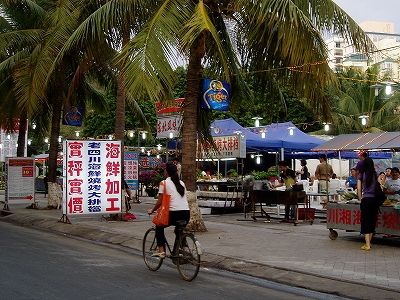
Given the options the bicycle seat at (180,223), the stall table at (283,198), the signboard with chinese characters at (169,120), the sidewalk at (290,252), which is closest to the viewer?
the sidewalk at (290,252)

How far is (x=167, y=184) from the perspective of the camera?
867 centimetres

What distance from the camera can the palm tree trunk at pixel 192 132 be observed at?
44.1 feet

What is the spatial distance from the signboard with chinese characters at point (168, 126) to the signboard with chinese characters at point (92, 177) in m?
1.81

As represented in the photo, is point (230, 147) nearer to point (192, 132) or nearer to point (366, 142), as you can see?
point (192, 132)

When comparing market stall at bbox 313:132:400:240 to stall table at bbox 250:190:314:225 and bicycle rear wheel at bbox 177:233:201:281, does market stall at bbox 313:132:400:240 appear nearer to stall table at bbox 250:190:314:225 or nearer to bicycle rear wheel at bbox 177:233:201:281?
stall table at bbox 250:190:314:225

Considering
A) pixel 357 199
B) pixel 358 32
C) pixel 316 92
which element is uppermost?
pixel 358 32

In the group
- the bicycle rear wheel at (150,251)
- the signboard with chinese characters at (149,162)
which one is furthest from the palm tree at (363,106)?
the bicycle rear wheel at (150,251)

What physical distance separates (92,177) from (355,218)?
772cm

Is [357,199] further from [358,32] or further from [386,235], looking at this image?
[358,32]

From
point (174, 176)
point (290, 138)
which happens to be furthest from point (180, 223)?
point (290, 138)

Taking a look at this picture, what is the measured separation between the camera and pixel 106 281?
8.05m

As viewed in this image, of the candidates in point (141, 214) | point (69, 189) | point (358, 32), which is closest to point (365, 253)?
point (358, 32)

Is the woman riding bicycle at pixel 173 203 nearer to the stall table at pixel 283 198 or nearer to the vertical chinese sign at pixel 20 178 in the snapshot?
the stall table at pixel 283 198

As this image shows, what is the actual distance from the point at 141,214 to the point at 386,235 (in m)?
9.55
